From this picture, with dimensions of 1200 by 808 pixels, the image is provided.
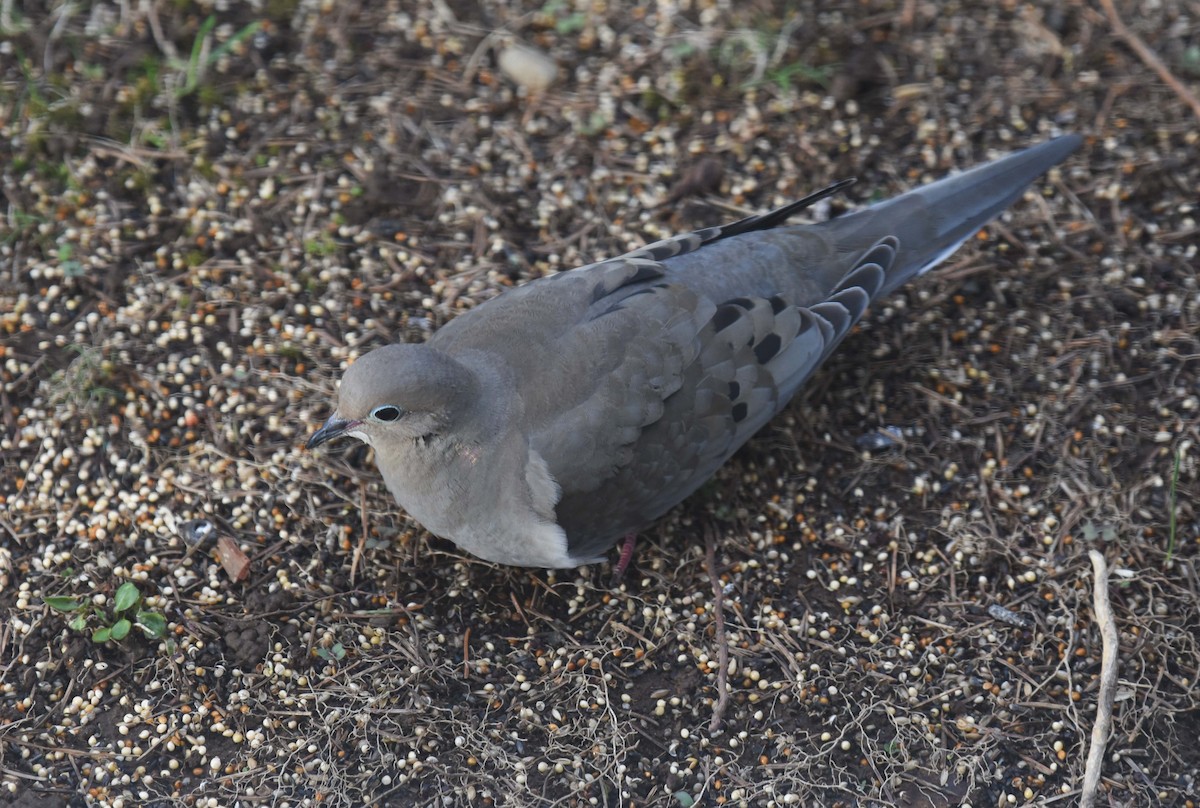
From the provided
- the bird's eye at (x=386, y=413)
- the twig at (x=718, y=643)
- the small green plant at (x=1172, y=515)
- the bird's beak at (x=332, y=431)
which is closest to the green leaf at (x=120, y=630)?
the bird's beak at (x=332, y=431)

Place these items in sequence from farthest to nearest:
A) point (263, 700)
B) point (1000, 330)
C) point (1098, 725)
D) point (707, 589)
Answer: point (1000, 330) < point (707, 589) < point (263, 700) < point (1098, 725)

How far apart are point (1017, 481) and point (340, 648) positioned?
2.67 metres

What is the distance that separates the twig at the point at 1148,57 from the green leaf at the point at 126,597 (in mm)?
5054

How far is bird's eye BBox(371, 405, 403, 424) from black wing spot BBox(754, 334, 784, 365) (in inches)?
52.0

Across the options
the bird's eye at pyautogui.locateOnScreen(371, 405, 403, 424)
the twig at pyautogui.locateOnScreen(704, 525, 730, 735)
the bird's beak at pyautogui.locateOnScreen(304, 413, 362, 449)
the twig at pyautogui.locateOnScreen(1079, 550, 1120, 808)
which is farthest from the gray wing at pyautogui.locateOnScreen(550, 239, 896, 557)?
the twig at pyautogui.locateOnScreen(1079, 550, 1120, 808)

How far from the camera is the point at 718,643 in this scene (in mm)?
4039

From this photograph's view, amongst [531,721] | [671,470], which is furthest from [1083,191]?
[531,721]

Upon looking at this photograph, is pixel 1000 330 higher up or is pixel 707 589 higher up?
pixel 1000 330

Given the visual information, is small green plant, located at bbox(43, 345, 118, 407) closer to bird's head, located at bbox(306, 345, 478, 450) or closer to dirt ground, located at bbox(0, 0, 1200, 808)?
dirt ground, located at bbox(0, 0, 1200, 808)

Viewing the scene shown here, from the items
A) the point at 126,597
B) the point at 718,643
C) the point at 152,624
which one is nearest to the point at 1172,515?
the point at 718,643

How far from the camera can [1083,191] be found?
5.19m

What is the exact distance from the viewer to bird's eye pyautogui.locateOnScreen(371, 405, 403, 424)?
3.76 metres

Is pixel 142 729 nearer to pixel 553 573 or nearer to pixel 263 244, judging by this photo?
pixel 553 573

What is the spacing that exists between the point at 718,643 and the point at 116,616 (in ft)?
7.07
